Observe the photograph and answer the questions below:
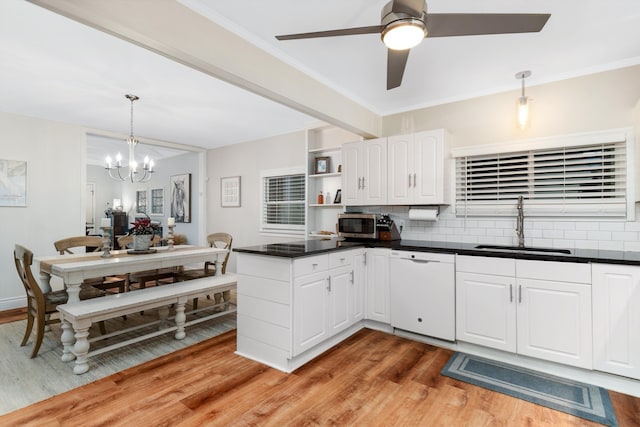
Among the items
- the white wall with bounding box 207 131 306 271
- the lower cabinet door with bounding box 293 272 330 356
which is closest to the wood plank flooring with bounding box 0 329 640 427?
the lower cabinet door with bounding box 293 272 330 356

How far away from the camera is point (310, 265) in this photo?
2748 mm

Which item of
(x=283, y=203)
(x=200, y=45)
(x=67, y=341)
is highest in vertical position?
(x=200, y=45)

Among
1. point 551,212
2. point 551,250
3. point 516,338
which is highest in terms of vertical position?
point 551,212

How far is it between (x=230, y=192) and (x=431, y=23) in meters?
5.02

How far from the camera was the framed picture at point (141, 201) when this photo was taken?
26.4 ft

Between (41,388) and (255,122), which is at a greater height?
(255,122)

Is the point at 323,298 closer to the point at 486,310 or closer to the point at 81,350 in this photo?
the point at 486,310

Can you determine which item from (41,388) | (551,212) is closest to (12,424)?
(41,388)

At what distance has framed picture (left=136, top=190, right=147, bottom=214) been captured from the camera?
8.04 meters

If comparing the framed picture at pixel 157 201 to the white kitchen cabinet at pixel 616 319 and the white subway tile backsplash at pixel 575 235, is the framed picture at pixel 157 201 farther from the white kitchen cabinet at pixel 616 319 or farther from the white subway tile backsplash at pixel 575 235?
the white kitchen cabinet at pixel 616 319

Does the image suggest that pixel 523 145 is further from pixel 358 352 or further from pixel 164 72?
pixel 164 72

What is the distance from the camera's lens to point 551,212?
3.05 metres

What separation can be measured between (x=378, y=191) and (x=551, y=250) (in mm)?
1749

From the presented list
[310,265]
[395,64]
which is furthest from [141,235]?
[395,64]
